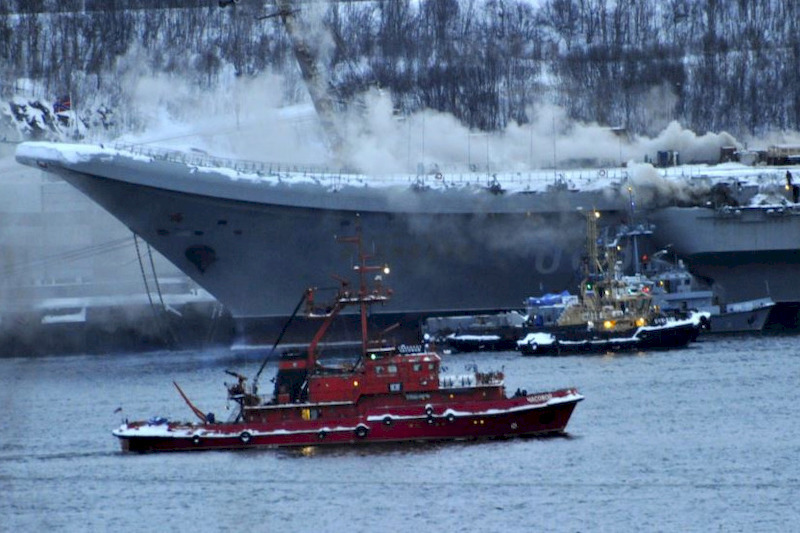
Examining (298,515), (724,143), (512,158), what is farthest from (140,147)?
(298,515)

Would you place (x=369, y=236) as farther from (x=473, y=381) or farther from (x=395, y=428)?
(x=395, y=428)

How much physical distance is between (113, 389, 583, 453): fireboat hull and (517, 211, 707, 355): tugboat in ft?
65.1

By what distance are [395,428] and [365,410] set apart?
2.48ft

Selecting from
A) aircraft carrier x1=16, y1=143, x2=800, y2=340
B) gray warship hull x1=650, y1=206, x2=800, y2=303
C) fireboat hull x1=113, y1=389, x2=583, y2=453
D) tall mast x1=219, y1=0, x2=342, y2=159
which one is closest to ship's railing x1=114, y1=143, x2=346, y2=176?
aircraft carrier x1=16, y1=143, x2=800, y2=340

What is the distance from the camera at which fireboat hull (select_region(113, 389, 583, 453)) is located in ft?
142

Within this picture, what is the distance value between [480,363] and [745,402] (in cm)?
1351

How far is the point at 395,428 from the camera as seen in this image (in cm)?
4319

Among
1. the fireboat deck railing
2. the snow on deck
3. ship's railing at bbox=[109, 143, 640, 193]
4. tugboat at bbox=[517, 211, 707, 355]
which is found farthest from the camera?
ship's railing at bbox=[109, 143, 640, 193]

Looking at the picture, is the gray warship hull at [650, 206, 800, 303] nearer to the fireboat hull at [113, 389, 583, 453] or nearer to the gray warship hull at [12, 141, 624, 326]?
the gray warship hull at [12, 141, 624, 326]

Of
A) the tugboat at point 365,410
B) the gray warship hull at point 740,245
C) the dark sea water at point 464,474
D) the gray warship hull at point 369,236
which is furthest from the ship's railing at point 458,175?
the tugboat at point 365,410

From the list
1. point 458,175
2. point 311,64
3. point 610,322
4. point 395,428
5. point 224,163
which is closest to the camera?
point 395,428

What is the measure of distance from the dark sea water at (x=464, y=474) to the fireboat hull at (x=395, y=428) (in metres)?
0.41

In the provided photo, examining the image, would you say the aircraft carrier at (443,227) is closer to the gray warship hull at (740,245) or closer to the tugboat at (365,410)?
the gray warship hull at (740,245)

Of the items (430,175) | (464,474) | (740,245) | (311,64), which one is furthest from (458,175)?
(464,474)
